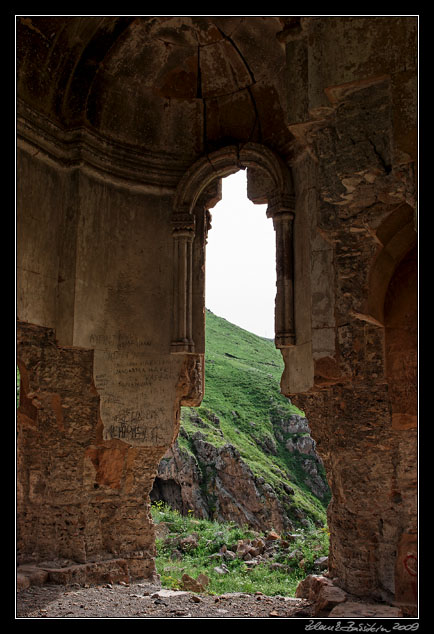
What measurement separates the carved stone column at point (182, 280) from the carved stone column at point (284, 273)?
4.65ft

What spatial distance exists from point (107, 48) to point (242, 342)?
75.7ft

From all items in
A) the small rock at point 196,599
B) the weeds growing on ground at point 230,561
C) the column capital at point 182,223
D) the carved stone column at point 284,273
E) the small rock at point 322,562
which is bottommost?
the weeds growing on ground at point 230,561

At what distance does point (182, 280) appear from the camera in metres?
9.43

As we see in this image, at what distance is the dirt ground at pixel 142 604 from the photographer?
6695 millimetres

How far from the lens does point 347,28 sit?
5648 millimetres

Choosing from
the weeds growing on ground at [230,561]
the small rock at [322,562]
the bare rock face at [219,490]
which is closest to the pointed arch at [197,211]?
the weeds growing on ground at [230,561]

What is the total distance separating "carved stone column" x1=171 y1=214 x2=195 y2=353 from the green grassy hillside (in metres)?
8.30

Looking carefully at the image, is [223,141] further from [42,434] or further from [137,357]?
[42,434]

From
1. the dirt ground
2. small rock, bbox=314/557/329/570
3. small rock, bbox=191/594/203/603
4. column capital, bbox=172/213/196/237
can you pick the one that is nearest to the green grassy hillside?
small rock, bbox=314/557/329/570

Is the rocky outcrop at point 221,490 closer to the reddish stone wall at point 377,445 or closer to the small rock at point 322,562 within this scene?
the small rock at point 322,562

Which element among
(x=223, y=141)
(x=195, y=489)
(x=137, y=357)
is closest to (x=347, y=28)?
(x=223, y=141)

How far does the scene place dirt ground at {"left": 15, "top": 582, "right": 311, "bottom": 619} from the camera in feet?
22.0

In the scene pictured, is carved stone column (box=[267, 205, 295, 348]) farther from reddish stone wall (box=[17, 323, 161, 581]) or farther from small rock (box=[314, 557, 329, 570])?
small rock (box=[314, 557, 329, 570])

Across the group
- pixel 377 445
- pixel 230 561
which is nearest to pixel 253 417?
pixel 230 561
